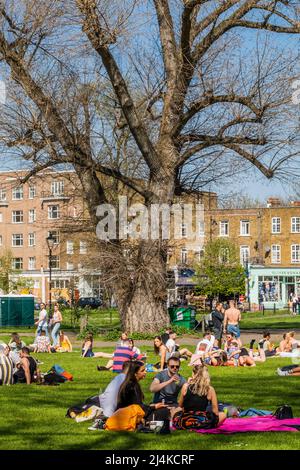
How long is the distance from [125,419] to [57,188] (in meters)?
32.0

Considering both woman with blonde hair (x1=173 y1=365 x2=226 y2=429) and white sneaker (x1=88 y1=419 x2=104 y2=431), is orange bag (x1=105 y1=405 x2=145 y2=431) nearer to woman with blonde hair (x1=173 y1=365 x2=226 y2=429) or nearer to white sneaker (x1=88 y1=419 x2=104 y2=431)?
white sneaker (x1=88 y1=419 x2=104 y2=431)

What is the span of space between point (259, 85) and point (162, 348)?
1468 centimetres

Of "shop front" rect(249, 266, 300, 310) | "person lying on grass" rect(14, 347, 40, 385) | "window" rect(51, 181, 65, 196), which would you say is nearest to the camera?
"person lying on grass" rect(14, 347, 40, 385)

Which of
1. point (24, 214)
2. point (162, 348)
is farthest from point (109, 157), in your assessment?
point (24, 214)

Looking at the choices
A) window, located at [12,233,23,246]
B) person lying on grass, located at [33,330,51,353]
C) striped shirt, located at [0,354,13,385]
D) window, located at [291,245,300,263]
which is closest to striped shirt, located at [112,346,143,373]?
striped shirt, located at [0,354,13,385]

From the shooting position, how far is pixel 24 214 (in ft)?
339

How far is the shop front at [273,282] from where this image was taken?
94250mm

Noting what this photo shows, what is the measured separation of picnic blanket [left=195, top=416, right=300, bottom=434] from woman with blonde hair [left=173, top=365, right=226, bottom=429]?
20 cm

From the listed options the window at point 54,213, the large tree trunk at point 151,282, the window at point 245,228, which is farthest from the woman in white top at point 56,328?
the window at point 245,228

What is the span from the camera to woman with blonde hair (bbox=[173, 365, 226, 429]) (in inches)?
566

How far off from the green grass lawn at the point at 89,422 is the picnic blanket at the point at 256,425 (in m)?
0.38

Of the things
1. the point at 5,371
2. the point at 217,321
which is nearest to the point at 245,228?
the point at 217,321

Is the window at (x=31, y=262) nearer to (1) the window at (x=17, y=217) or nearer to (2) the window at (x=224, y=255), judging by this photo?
(1) the window at (x=17, y=217)

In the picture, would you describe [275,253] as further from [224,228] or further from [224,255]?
[224,255]
